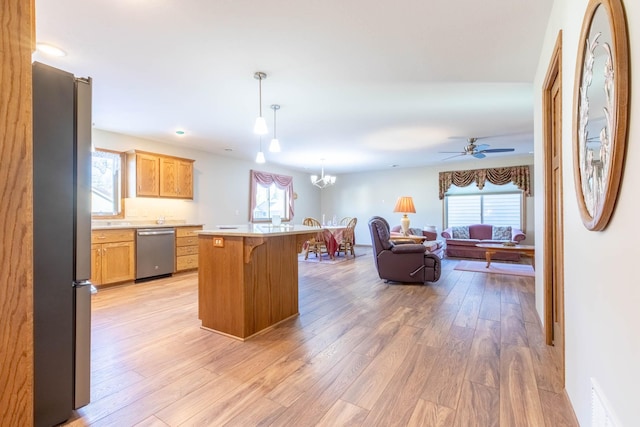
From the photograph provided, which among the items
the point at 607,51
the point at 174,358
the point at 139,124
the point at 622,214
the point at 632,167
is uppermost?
the point at 139,124

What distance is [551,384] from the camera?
1799mm

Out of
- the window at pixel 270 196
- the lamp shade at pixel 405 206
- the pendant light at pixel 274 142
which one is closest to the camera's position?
the pendant light at pixel 274 142

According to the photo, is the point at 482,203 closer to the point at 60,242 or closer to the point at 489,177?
the point at 489,177

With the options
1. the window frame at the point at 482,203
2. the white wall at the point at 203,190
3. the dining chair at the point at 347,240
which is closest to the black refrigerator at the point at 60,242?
the white wall at the point at 203,190

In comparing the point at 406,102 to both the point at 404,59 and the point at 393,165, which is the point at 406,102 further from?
the point at 393,165

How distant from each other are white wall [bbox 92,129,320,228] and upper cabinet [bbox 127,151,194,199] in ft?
0.85

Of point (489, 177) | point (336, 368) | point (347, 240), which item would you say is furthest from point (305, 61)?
point (489, 177)

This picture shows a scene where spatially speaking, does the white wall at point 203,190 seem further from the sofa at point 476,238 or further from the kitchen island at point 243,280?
the sofa at point 476,238

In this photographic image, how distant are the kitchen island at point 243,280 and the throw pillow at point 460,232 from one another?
5538mm

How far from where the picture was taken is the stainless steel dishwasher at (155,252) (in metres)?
4.57

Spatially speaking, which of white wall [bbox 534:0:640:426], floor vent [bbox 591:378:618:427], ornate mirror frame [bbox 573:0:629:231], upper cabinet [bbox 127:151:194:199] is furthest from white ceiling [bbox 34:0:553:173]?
floor vent [bbox 591:378:618:427]

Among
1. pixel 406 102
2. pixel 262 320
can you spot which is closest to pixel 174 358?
pixel 262 320

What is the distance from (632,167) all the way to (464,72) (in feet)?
7.92

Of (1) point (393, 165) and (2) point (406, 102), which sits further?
(1) point (393, 165)
